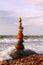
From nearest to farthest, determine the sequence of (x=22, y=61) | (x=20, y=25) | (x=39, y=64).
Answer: (x=39, y=64) < (x=22, y=61) < (x=20, y=25)

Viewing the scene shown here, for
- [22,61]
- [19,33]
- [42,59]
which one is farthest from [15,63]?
[19,33]

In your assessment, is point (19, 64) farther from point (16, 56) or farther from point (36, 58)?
point (16, 56)

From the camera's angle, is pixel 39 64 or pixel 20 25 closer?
pixel 39 64

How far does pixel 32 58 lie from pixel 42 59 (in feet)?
1.21

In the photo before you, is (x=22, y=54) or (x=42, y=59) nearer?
(x=42, y=59)

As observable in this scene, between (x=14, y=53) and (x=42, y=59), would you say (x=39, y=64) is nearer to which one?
(x=42, y=59)

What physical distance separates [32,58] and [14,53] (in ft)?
14.2

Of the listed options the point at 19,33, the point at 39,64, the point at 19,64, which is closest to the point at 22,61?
the point at 19,64

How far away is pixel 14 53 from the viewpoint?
39.2 ft

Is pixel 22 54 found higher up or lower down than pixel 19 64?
lower down

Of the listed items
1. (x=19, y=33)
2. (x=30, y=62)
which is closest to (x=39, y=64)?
(x=30, y=62)

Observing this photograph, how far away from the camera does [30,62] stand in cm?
732

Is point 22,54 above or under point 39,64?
under

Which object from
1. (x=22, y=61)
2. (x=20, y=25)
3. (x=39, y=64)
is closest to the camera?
(x=39, y=64)
